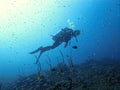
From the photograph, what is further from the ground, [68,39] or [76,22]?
[76,22]

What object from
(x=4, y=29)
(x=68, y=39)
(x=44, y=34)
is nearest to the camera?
(x=68, y=39)

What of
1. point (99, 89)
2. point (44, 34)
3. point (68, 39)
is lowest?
point (99, 89)

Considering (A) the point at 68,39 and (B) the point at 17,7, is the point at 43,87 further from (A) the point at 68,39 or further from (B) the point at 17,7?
(B) the point at 17,7

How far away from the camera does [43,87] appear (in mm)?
10438

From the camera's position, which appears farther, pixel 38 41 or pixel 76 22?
pixel 38 41

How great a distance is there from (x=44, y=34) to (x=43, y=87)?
297 ft

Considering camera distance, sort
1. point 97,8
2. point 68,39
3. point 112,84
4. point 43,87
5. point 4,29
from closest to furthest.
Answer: point 112,84 → point 43,87 → point 68,39 → point 97,8 → point 4,29

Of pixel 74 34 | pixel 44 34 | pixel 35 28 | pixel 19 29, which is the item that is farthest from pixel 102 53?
pixel 44 34

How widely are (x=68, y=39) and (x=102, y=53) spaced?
1046 inches

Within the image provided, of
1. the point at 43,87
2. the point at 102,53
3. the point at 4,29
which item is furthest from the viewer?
the point at 4,29

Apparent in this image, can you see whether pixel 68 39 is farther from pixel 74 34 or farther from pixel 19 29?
pixel 19 29

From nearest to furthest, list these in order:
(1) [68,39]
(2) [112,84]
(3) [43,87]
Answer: (2) [112,84] → (3) [43,87] → (1) [68,39]

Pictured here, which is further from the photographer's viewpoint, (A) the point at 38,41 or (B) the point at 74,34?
(A) the point at 38,41

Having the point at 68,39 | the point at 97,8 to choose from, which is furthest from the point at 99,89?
the point at 97,8
